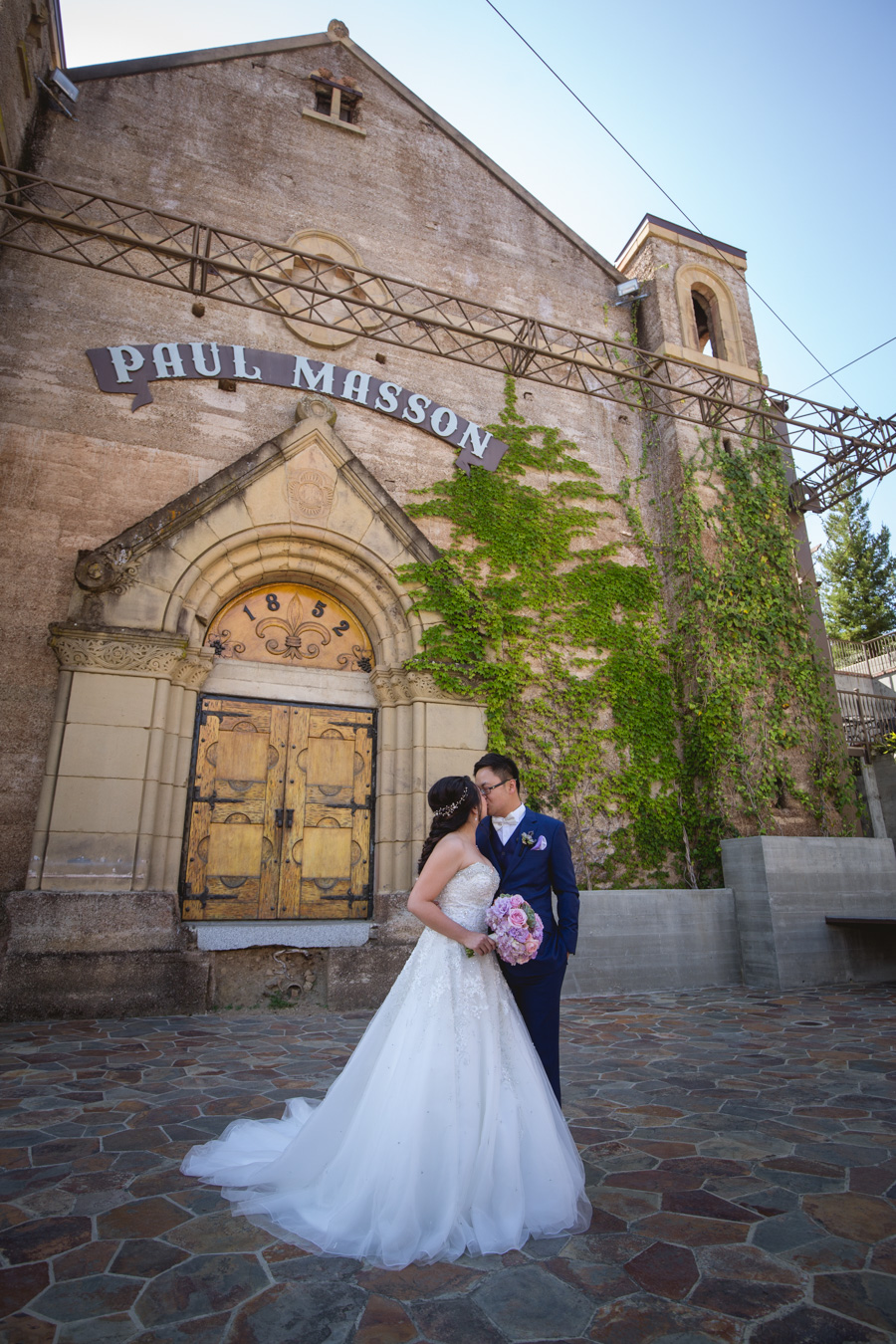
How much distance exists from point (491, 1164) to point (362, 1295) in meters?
0.58

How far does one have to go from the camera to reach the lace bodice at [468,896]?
3.02 metres

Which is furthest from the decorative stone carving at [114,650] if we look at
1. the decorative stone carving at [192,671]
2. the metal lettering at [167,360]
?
the metal lettering at [167,360]

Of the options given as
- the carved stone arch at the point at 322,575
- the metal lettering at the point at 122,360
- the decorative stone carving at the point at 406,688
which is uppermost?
the metal lettering at the point at 122,360

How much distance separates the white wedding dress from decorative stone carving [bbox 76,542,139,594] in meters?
5.86

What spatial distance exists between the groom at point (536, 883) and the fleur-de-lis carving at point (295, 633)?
6034mm

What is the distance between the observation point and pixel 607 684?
10047 mm

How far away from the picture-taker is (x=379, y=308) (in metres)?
8.46

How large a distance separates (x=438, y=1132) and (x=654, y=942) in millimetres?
6391

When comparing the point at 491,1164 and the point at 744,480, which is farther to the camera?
the point at 744,480

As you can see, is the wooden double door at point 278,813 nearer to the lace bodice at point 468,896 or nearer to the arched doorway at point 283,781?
the arched doorway at point 283,781

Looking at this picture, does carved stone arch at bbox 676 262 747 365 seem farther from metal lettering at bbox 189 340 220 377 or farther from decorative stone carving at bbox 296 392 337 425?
metal lettering at bbox 189 340 220 377

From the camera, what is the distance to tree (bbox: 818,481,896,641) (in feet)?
87.5

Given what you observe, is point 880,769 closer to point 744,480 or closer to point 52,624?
point 744,480

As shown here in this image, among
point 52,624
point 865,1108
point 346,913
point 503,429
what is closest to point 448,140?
point 503,429
